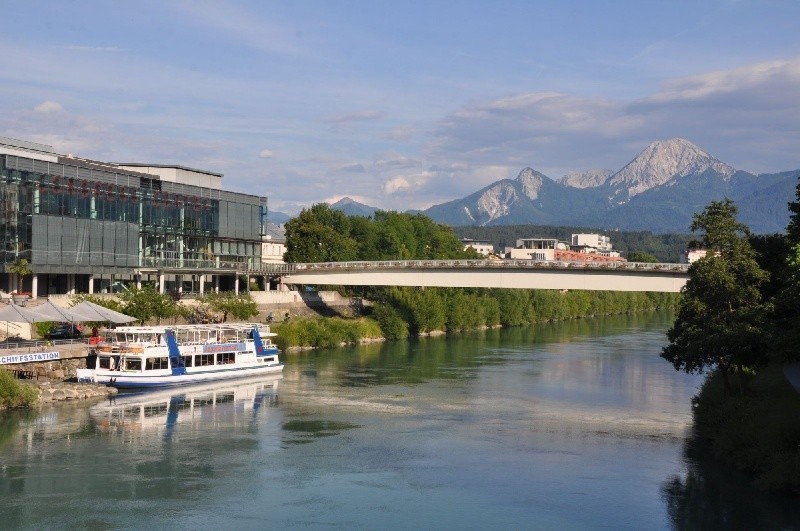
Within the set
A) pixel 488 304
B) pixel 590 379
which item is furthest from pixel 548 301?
pixel 590 379

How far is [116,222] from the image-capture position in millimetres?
79312

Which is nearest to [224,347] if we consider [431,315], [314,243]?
[431,315]

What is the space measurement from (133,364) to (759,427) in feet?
111

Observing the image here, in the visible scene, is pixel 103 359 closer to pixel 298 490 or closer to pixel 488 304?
pixel 298 490

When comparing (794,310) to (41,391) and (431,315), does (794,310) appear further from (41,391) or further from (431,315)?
(431,315)

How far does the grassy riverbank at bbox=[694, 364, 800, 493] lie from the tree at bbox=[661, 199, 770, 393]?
1432 mm

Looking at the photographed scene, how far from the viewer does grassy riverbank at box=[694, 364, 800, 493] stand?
33.1 metres

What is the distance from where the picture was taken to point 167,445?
1592 inches

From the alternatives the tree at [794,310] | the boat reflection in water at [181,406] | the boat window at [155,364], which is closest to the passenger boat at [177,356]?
the boat window at [155,364]

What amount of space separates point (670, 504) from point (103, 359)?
3372cm

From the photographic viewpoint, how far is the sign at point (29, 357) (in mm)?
49103

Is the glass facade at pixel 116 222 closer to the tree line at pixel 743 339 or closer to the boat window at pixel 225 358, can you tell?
the boat window at pixel 225 358

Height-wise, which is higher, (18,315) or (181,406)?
(18,315)

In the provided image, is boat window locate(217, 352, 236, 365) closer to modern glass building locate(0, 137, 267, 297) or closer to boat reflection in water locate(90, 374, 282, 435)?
boat reflection in water locate(90, 374, 282, 435)
